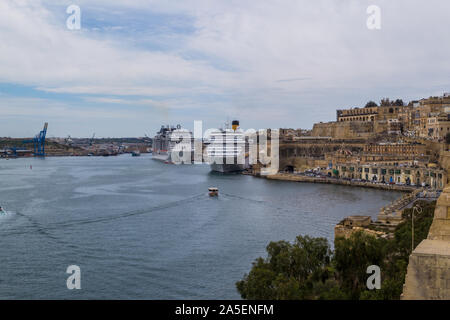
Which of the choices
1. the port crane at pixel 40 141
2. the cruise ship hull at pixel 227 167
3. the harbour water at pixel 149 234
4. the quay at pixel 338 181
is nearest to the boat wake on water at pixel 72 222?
the harbour water at pixel 149 234

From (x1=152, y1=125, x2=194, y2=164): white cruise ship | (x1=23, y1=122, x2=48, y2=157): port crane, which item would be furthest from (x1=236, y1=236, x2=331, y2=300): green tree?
(x1=23, y1=122, x2=48, y2=157): port crane

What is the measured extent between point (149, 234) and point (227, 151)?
65.8 ft

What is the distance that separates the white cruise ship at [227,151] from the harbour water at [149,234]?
10.6 m

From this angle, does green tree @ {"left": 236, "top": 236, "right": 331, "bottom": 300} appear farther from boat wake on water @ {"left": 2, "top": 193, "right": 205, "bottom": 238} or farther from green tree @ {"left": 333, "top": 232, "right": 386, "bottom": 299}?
boat wake on water @ {"left": 2, "top": 193, "right": 205, "bottom": 238}

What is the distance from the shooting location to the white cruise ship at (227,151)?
28531 mm

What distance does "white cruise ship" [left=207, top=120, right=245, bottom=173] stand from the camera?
28.5m

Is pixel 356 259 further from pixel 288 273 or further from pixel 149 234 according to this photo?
pixel 149 234

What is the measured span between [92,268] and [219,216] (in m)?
5.20

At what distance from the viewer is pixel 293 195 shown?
1703cm

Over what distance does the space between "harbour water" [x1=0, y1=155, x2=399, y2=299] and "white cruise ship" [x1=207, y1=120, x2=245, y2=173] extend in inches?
419

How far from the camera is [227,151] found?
29625 mm

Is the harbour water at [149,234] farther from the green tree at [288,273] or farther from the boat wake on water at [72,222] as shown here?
the green tree at [288,273]

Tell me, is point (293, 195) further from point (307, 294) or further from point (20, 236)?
point (307, 294)
